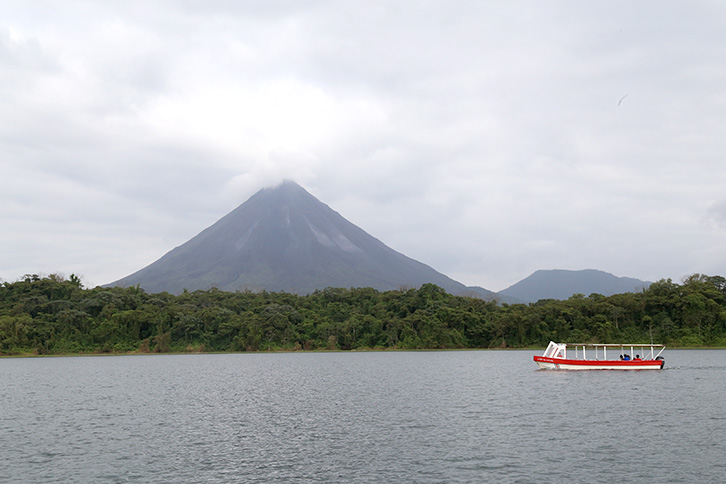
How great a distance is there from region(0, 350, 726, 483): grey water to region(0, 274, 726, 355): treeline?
90.9 meters

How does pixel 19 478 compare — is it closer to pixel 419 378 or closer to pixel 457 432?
pixel 457 432

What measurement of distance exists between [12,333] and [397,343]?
356 feet

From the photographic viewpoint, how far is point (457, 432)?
39.2 metres

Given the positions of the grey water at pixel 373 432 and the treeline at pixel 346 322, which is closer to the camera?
the grey water at pixel 373 432

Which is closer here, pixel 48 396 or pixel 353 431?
pixel 353 431

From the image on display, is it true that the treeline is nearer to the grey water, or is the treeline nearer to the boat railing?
the boat railing

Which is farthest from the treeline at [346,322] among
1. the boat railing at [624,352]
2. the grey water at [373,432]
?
the grey water at [373,432]

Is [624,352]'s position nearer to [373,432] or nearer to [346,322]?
[346,322]

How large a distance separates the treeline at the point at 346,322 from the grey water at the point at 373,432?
298ft

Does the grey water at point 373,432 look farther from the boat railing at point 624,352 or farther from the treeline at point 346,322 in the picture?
the treeline at point 346,322

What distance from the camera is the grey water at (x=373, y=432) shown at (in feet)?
95.3

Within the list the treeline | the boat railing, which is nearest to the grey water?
the boat railing

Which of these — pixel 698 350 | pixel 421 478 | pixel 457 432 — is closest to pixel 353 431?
pixel 457 432

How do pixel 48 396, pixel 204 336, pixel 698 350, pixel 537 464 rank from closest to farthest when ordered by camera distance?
pixel 537 464, pixel 48 396, pixel 698 350, pixel 204 336
